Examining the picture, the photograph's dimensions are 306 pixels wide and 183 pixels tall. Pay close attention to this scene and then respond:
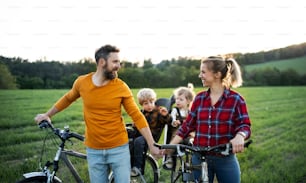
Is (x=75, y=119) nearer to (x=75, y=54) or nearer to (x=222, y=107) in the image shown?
(x=75, y=54)

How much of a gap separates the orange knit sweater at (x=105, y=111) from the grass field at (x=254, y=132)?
6.85 ft

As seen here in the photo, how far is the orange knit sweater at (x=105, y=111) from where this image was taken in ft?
9.15

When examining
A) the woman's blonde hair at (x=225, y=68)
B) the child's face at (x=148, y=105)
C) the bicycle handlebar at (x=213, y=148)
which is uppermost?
the woman's blonde hair at (x=225, y=68)

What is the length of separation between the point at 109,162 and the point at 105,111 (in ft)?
1.27

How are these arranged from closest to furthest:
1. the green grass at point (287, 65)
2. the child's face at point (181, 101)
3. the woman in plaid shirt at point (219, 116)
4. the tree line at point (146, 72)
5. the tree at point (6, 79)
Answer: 1. the woman in plaid shirt at point (219, 116)
2. the child's face at point (181, 101)
3. the tree at point (6, 79)
4. the tree line at point (146, 72)
5. the green grass at point (287, 65)

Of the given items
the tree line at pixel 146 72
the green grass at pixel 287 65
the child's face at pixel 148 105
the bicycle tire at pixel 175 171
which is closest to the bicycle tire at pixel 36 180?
the bicycle tire at pixel 175 171

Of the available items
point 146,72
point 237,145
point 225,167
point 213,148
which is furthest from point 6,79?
point 237,145

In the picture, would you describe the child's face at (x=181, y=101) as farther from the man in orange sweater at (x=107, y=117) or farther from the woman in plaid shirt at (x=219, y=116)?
the woman in plaid shirt at (x=219, y=116)

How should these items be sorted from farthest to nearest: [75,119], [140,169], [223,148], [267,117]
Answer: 1. [267,117]
2. [75,119]
3. [140,169]
4. [223,148]

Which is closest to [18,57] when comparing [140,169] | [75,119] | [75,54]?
[75,54]

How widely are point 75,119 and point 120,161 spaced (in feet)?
15.1

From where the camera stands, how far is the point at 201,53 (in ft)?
26.0

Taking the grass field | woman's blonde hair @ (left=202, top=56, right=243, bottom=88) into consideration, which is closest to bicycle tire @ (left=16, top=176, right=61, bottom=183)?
woman's blonde hair @ (left=202, top=56, right=243, bottom=88)

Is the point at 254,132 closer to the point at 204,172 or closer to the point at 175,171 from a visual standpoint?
the point at 175,171
